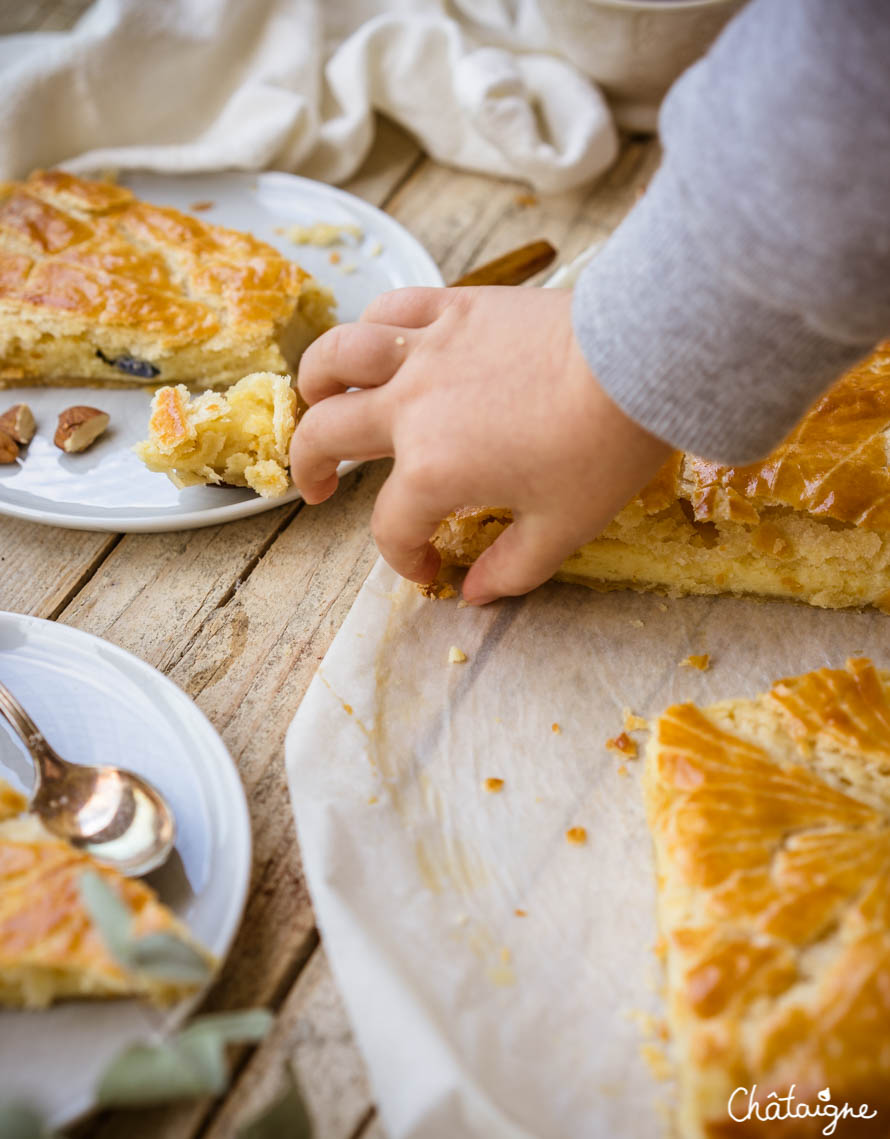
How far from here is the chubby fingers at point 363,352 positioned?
1906mm

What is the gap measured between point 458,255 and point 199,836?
206 cm

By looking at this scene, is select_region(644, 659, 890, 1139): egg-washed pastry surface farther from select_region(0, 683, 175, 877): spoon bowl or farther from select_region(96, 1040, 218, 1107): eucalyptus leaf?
select_region(0, 683, 175, 877): spoon bowl

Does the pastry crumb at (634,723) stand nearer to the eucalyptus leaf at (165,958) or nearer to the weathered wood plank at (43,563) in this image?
the eucalyptus leaf at (165,958)

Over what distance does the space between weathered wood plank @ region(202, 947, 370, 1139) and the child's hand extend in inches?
33.4

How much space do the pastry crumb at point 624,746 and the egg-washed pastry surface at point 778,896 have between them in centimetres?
9

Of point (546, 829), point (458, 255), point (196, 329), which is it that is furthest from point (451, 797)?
point (458, 255)

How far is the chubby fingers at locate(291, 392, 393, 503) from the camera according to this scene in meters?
1.89

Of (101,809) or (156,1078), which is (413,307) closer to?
(101,809)

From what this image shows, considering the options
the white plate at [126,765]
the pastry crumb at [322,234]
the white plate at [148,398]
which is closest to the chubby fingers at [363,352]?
the white plate at [148,398]

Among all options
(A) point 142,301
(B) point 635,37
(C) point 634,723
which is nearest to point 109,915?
(C) point 634,723

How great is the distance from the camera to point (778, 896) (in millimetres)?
1556

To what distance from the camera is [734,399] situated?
5.07ft

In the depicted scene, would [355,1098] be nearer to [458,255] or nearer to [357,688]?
[357,688]

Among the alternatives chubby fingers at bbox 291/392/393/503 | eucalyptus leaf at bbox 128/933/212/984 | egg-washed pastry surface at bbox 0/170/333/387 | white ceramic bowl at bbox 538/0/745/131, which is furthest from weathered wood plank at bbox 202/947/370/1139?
white ceramic bowl at bbox 538/0/745/131
